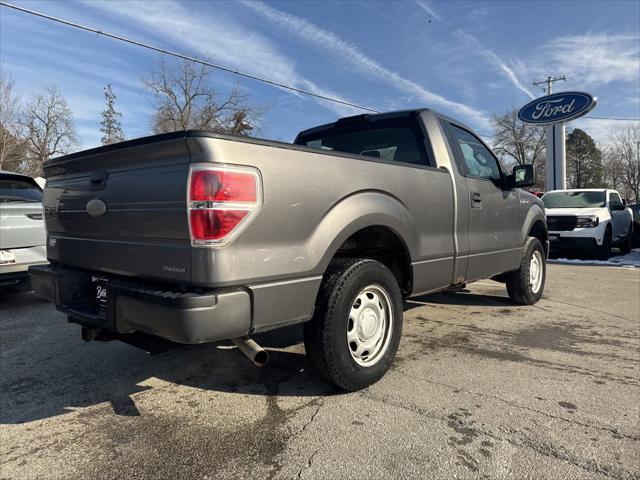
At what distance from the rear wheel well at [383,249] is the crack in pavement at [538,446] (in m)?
1.00

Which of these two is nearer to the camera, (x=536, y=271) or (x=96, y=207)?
(x=96, y=207)

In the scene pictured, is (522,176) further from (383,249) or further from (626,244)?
(626,244)

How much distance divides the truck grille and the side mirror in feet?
23.6

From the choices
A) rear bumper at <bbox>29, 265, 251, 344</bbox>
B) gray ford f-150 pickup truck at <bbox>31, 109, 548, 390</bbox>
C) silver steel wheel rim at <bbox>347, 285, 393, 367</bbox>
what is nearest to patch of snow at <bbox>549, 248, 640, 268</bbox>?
gray ford f-150 pickup truck at <bbox>31, 109, 548, 390</bbox>

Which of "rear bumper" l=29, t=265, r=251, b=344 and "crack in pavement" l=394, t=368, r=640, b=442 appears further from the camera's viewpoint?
"crack in pavement" l=394, t=368, r=640, b=442

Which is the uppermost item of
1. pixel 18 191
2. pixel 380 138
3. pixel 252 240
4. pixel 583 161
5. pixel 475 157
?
pixel 583 161

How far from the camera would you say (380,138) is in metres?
4.25

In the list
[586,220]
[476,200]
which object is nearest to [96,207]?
[476,200]

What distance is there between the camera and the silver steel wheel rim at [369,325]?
291cm

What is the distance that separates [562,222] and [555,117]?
1416 centimetres

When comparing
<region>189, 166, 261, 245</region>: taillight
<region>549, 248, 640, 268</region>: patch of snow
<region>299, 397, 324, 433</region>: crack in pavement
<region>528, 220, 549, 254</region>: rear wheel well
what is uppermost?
<region>189, 166, 261, 245</region>: taillight

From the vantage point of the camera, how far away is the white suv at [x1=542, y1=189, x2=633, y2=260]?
10656mm

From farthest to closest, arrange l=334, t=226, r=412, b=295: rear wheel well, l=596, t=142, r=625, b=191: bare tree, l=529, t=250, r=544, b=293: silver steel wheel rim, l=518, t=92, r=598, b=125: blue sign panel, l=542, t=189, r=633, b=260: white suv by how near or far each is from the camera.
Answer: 1. l=596, t=142, r=625, b=191: bare tree
2. l=518, t=92, r=598, b=125: blue sign panel
3. l=542, t=189, r=633, b=260: white suv
4. l=529, t=250, r=544, b=293: silver steel wheel rim
5. l=334, t=226, r=412, b=295: rear wheel well

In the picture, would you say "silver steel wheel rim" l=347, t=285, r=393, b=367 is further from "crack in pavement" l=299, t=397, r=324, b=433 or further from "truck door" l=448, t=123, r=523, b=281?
"truck door" l=448, t=123, r=523, b=281
